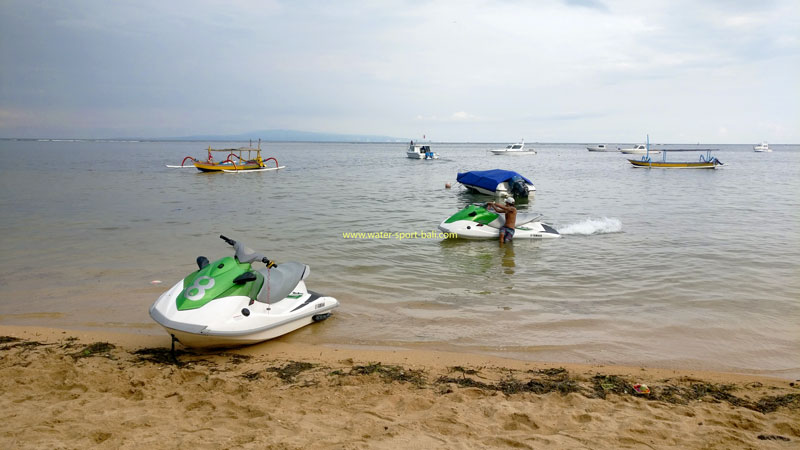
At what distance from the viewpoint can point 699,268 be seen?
10352 millimetres

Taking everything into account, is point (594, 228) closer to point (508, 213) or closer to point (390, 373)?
point (508, 213)

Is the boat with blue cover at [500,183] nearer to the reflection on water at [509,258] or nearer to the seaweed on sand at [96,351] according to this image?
the reflection on water at [509,258]

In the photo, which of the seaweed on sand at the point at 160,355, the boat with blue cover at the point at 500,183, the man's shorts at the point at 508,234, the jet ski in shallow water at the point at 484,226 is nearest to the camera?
the seaweed on sand at the point at 160,355

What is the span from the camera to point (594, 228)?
49.3ft

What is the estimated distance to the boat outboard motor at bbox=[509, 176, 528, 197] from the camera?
74.0 feet

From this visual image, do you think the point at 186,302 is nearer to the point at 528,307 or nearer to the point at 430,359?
the point at 430,359

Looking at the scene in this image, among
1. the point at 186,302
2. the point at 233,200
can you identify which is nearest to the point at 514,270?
the point at 186,302

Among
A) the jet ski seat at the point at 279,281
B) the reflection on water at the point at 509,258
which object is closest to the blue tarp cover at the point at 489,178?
the reflection on water at the point at 509,258

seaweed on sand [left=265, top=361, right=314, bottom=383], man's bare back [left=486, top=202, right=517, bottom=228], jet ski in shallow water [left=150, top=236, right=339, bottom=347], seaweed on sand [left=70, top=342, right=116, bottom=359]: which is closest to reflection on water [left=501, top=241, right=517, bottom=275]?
man's bare back [left=486, top=202, right=517, bottom=228]

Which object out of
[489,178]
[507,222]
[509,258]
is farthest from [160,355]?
[489,178]

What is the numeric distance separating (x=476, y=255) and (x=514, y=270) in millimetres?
1476

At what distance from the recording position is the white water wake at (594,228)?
575 inches

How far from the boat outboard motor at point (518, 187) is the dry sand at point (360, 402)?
57.5ft

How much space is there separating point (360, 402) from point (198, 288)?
2.47 m
